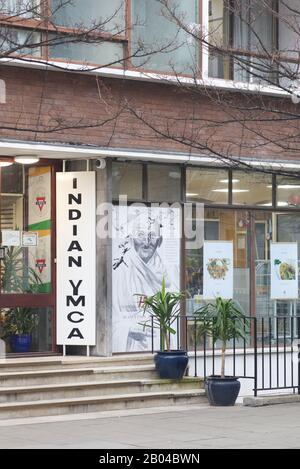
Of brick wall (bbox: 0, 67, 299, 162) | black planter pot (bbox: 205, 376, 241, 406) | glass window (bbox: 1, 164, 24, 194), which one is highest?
brick wall (bbox: 0, 67, 299, 162)

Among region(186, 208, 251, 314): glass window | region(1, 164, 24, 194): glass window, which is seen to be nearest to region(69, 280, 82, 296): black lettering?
region(1, 164, 24, 194): glass window

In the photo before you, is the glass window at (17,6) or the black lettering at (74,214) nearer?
the glass window at (17,6)

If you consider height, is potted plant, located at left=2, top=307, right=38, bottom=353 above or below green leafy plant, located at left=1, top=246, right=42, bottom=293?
below

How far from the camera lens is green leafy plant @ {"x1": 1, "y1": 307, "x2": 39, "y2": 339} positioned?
16453 millimetres

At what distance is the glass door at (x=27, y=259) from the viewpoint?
16.5 m

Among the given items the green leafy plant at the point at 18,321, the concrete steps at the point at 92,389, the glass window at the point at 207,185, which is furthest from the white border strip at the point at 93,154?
the concrete steps at the point at 92,389

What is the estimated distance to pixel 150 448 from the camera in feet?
37.8

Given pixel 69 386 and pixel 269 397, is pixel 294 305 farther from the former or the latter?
pixel 69 386

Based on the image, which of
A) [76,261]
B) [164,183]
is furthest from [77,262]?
[164,183]

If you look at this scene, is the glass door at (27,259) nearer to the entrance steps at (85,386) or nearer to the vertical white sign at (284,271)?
the entrance steps at (85,386)

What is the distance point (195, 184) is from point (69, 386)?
182 inches

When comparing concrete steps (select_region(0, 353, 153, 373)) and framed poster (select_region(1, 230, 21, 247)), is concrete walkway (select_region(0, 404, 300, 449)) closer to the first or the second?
concrete steps (select_region(0, 353, 153, 373))

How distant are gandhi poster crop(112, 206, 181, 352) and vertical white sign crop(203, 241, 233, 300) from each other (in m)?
0.65

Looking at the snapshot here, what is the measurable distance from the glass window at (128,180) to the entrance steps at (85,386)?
2.61 meters
